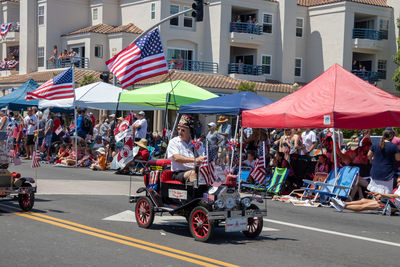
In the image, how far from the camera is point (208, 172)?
8578mm

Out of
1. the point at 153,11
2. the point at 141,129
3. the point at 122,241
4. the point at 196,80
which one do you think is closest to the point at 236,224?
the point at 122,241

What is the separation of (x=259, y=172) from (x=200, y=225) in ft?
22.2

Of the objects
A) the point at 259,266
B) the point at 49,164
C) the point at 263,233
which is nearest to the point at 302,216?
the point at 263,233

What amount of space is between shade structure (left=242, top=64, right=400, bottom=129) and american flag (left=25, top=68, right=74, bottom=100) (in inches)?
313

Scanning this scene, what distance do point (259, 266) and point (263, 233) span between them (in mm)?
2340

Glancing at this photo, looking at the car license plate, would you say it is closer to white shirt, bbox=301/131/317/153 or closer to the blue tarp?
the blue tarp

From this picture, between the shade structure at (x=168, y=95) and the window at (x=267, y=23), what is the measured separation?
84.6ft

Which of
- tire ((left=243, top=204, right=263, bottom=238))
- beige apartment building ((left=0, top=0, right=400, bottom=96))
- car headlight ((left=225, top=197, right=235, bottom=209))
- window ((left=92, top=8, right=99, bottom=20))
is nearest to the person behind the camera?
car headlight ((left=225, top=197, right=235, bottom=209))

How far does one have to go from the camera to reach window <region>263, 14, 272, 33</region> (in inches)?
1762

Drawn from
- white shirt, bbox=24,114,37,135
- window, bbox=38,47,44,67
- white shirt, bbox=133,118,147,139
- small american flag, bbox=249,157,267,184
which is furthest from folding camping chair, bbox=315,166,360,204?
window, bbox=38,47,44,67

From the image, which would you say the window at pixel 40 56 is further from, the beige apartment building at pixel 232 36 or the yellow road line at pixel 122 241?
the yellow road line at pixel 122 241

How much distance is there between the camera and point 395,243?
903 cm

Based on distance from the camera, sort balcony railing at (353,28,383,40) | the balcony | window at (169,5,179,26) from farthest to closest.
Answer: balcony railing at (353,28,383,40) → the balcony → window at (169,5,179,26)

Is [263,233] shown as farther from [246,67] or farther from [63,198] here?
[246,67]
